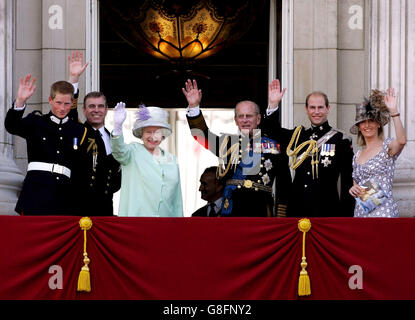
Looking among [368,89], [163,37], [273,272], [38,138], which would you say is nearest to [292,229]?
[273,272]

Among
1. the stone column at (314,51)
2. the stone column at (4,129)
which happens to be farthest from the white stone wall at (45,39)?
the stone column at (314,51)

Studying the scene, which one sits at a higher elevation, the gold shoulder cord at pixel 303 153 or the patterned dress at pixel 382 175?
the gold shoulder cord at pixel 303 153

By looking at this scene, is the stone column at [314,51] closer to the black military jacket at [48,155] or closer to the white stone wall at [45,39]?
the white stone wall at [45,39]

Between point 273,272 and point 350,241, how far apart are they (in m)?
0.68

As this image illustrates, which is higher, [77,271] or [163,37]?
[163,37]

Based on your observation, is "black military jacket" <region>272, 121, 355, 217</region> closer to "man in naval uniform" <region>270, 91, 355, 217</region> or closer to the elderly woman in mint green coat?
"man in naval uniform" <region>270, 91, 355, 217</region>

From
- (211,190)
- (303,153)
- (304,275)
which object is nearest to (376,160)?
(303,153)

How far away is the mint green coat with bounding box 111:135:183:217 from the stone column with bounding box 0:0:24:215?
5.26ft

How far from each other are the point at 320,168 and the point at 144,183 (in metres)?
1.65

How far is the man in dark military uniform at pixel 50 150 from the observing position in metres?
9.87

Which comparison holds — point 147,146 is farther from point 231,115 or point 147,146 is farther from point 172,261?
point 231,115

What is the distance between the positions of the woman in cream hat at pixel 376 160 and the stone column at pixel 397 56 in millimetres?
1711

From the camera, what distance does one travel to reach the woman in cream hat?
9672 mm

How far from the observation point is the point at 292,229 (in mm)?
9180
